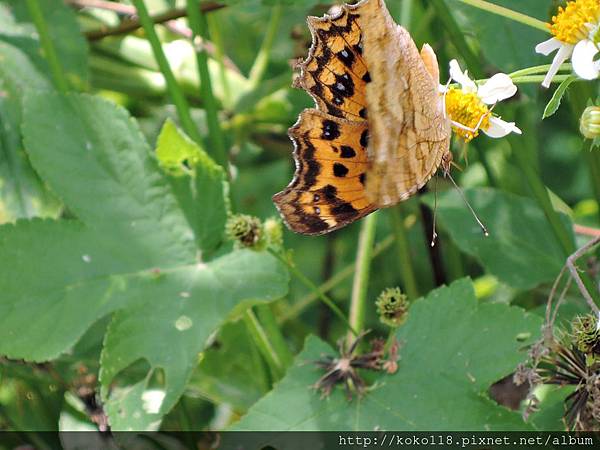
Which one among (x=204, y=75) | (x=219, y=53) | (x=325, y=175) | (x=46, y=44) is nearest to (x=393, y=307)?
(x=325, y=175)

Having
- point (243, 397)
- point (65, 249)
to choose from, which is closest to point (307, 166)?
point (65, 249)

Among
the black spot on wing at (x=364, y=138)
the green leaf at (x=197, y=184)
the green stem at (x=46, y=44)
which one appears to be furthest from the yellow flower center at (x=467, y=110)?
the green stem at (x=46, y=44)

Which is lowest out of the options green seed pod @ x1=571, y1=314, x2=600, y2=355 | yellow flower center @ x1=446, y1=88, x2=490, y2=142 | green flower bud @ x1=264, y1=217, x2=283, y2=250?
green seed pod @ x1=571, y1=314, x2=600, y2=355

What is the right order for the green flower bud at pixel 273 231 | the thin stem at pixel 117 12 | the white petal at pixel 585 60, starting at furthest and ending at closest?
the thin stem at pixel 117 12 → the green flower bud at pixel 273 231 → the white petal at pixel 585 60

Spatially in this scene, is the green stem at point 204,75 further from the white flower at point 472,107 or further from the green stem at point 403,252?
the white flower at point 472,107

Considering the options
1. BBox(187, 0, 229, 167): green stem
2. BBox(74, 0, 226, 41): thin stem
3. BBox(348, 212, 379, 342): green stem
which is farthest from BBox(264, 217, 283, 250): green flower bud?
BBox(74, 0, 226, 41): thin stem

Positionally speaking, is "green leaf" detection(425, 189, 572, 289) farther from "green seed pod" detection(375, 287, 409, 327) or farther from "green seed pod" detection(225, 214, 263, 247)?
"green seed pod" detection(225, 214, 263, 247)

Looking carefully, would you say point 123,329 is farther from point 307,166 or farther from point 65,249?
point 307,166
